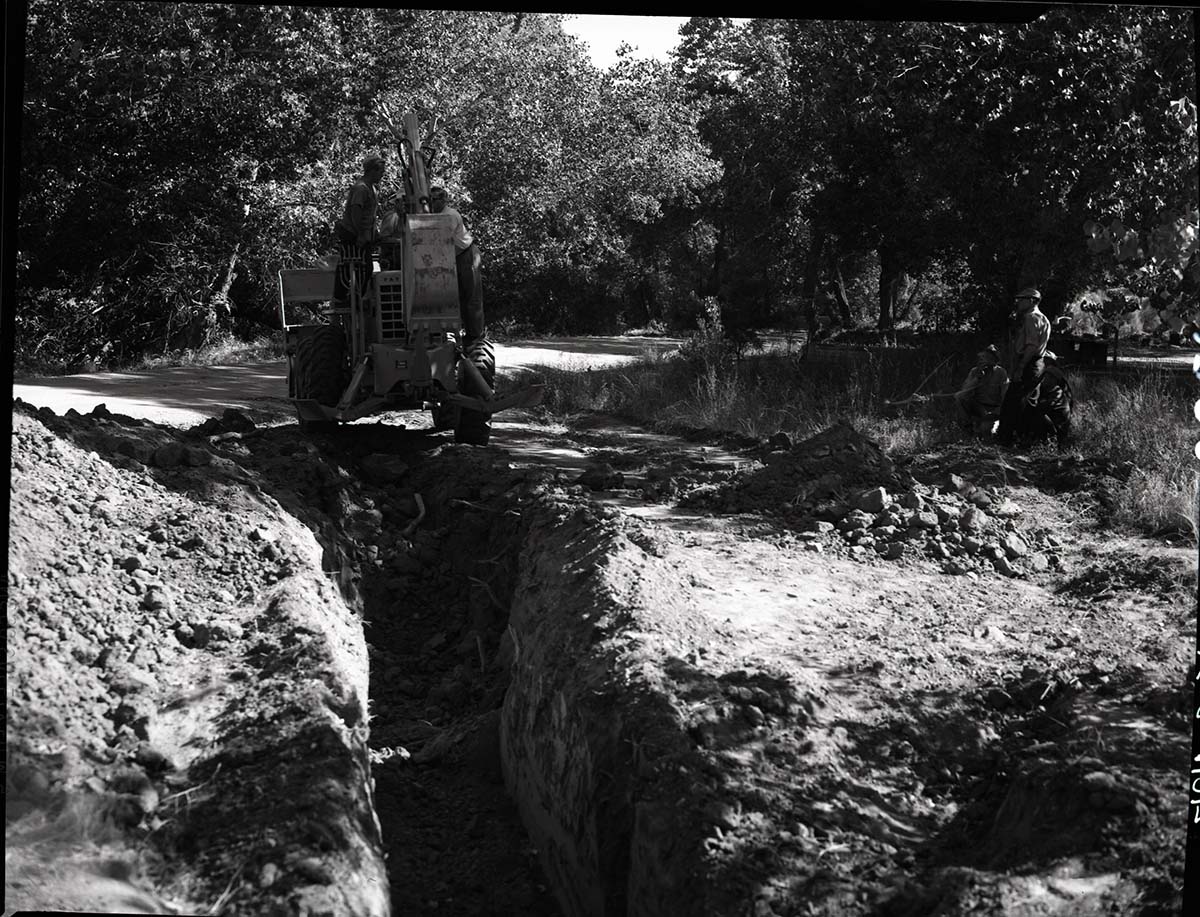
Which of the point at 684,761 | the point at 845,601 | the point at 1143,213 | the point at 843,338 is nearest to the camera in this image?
the point at 684,761

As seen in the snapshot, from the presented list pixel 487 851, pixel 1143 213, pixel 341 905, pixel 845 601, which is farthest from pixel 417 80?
pixel 341 905

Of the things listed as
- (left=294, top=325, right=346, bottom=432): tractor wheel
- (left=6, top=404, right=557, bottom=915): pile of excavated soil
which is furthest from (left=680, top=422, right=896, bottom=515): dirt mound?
(left=294, top=325, right=346, bottom=432): tractor wheel

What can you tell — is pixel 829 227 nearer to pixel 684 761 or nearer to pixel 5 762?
pixel 684 761

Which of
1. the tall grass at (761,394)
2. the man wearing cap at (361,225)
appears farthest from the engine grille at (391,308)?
the tall grass at (761,394)

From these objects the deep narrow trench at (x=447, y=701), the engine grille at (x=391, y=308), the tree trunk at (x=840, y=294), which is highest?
the tree trunk at (x=840, y=294)

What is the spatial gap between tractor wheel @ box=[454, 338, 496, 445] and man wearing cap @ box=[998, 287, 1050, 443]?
4.32 metres

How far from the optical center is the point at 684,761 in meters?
4.60

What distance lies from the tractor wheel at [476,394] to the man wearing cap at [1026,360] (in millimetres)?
4318

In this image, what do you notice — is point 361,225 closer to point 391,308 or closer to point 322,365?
point 391,308

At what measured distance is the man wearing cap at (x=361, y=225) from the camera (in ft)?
31.3

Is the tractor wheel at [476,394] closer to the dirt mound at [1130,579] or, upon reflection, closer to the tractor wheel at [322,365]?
the tractor wheel at [322,365]

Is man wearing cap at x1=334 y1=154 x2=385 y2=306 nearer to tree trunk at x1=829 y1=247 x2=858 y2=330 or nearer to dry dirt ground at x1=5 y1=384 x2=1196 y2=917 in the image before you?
dry dirt ground at x1=5 y1=384 x2=1196 y2=917

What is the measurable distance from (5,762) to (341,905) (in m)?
1.16

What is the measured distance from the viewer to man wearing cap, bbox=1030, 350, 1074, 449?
1062 centimetres
